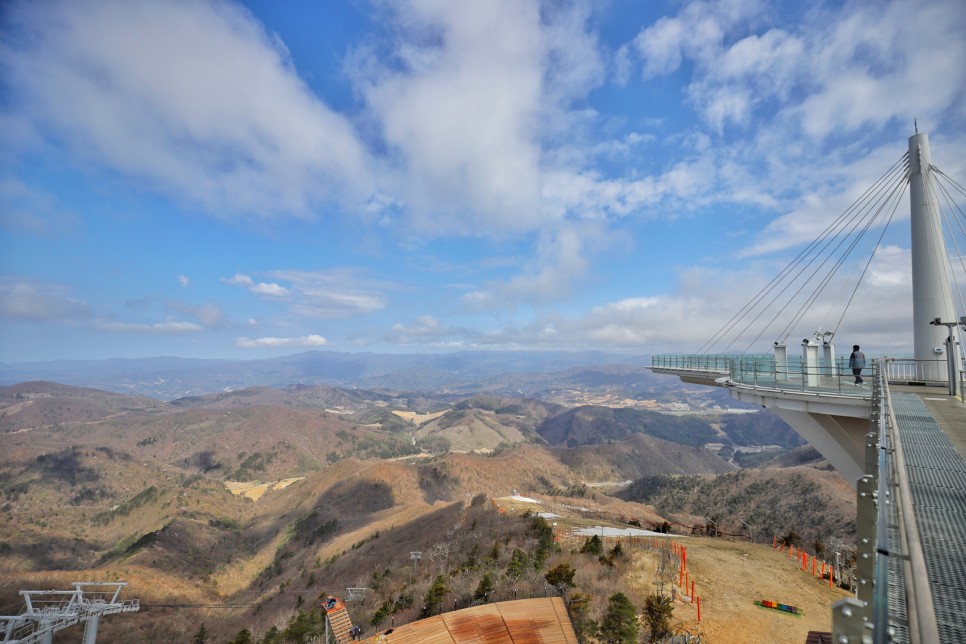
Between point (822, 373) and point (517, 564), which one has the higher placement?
point (822, 373)

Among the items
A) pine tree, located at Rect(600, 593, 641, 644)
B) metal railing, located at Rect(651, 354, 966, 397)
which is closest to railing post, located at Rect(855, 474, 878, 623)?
pine tree, located at Rect(600, 593, 641, 644)

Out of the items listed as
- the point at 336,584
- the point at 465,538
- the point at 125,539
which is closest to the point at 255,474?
the point at 125,539

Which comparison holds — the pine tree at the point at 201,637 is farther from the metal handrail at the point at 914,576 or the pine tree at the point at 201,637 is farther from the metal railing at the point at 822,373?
the metal handrail at the point at 914,576

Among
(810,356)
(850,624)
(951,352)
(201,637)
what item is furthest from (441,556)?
(850,624)

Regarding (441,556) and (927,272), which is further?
(441,556)

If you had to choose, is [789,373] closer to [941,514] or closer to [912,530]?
[941,514]

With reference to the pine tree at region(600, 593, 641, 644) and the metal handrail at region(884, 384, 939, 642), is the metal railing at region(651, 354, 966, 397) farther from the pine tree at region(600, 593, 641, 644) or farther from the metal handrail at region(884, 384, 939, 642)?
the metal handrail at region(884, 384, 939, 642)

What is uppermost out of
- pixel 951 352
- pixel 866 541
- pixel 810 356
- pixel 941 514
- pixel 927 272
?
pixel 927 272
